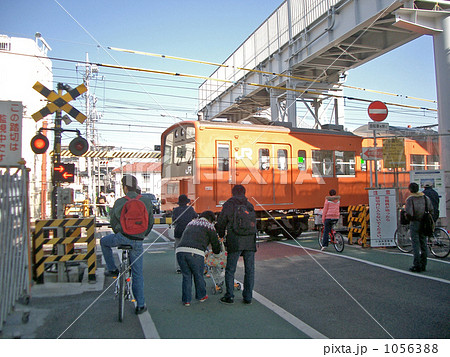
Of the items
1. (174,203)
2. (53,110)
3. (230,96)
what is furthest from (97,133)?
(53,110)

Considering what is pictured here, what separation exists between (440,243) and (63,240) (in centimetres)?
790

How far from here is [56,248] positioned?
6.76m

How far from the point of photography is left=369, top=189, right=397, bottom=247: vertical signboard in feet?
30.6

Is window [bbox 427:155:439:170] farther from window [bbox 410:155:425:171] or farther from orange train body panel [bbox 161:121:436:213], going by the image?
orange train body panel [bbox 161:121:436:213]

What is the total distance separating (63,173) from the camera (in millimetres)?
7625

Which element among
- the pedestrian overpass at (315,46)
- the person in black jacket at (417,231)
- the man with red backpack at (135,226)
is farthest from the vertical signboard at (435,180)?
the man with red backpack at (135,226)

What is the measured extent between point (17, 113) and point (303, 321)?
15.1ft

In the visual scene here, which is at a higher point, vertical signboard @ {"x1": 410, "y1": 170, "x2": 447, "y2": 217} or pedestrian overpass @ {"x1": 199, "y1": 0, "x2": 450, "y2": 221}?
pedestrian overpass @ {"x1": 199, "y1": 0, "x2": 450, "y2": 221}

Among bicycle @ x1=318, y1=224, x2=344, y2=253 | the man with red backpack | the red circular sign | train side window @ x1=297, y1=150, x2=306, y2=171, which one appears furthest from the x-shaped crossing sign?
the red circular sign

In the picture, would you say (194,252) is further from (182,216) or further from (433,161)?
(433,161)

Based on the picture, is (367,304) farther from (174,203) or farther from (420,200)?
(174,203)

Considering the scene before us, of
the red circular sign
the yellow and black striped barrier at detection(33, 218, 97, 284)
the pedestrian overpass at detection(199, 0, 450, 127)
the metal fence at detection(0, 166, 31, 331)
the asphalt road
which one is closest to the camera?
the metal fence at detection(0, 166, 31, 331)

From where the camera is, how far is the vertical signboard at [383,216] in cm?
933

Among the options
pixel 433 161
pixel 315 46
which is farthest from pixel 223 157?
pixel 315 46
